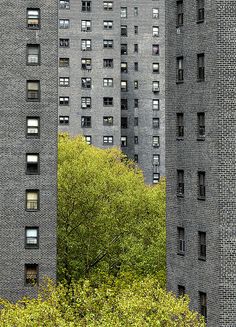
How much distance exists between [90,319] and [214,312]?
39.6 feet

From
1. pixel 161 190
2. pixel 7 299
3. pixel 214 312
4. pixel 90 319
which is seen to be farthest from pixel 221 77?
pixel 161 190

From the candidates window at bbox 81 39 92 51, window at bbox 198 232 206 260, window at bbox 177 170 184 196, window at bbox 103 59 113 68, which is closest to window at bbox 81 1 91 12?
window at bbox 81 39 92 51

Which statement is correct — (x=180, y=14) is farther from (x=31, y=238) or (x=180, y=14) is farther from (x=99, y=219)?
(x=99, y=219)

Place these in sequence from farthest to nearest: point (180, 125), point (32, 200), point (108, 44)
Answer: point (108, 44) < point (32, 200) < point (180, 125)

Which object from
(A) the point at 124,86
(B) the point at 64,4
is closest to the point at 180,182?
(B) the point at 64,4

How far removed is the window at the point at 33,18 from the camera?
70.6 m

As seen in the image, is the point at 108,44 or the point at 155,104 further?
the point at 155,104

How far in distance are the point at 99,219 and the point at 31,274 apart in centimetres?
1397

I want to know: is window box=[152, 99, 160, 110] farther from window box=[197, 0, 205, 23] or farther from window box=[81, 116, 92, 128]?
window box=[197, 0, 205, 23]

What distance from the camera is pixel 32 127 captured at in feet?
229

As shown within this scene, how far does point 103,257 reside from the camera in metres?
81.8

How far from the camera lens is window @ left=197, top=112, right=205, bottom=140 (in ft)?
183

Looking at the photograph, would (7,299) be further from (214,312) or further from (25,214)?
(214,312)

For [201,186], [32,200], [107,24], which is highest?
[107,24]
